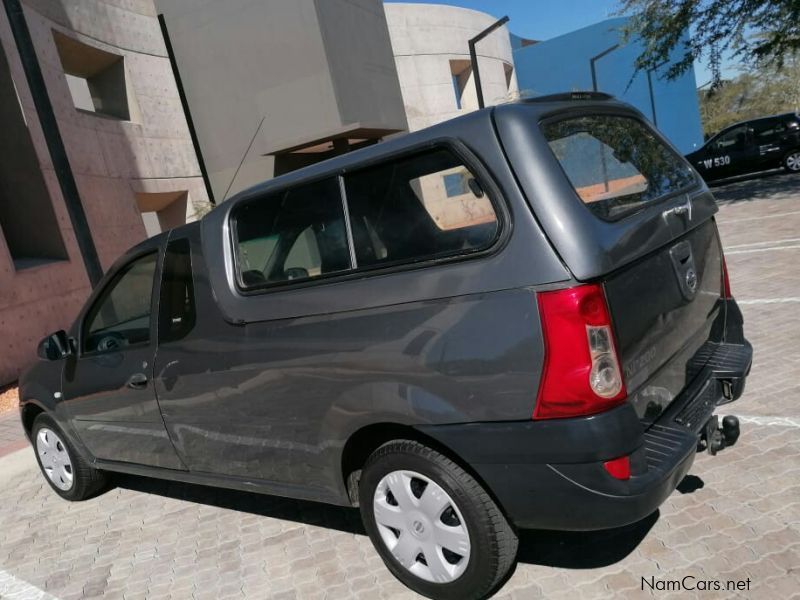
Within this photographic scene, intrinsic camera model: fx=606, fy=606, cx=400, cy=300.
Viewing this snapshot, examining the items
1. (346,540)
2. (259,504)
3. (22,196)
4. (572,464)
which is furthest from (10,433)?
(572,464)

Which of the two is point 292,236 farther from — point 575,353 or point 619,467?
point 619,467

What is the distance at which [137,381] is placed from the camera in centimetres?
352

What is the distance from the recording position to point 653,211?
2504 mm

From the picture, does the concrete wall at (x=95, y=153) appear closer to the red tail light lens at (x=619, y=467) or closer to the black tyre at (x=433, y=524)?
the black tyre at (x=433, y=524)

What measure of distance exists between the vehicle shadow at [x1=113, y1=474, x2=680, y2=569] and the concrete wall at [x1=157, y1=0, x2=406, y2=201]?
13.5 m

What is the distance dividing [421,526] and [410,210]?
1.33 m

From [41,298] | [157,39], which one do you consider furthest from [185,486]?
[157,39]

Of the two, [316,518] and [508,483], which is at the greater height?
[508,483]

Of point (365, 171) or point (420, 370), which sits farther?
point (365, 171)

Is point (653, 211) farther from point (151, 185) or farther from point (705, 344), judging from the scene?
point (151, 185)

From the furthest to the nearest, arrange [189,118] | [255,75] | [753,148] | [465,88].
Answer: [465,88]
[255,75]
[189,118]
[753,148]

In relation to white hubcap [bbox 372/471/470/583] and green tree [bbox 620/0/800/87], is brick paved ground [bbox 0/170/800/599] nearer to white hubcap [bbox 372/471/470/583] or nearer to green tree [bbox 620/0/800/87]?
white hubcap [bbox 372/471/470/583]

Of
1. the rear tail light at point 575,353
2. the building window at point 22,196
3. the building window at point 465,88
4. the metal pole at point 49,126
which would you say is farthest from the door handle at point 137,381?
the building window at point 465,88

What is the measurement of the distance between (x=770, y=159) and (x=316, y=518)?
17120 millimetres
